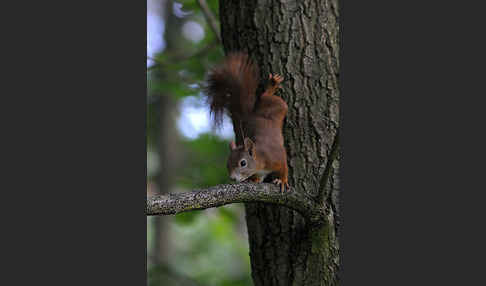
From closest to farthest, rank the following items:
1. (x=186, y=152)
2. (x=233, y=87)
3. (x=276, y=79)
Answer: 1. (x=276, y=79)
2. (x=233, y=87)
3. (x=186, y=152)

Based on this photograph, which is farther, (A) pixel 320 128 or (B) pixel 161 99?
(B) pixel 161 99

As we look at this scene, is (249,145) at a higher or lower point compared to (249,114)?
lower

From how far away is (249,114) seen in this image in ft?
6.83

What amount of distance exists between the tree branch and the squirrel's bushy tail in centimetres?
56

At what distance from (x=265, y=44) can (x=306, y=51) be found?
0.56ft

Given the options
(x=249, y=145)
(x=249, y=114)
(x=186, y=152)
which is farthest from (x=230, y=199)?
(x=186, y=152)

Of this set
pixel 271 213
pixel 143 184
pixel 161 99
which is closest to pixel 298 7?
pixel 271 213

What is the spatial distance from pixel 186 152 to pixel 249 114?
3685mm

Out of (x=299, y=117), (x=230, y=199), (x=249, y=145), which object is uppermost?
(x=299, y=117)

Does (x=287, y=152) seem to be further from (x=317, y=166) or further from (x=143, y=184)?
(x=143, y=184)

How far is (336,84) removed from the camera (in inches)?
75.0

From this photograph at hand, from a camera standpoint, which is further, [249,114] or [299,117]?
[249,114]

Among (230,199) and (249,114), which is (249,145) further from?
(230,199)

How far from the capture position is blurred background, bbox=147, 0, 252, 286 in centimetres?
279
